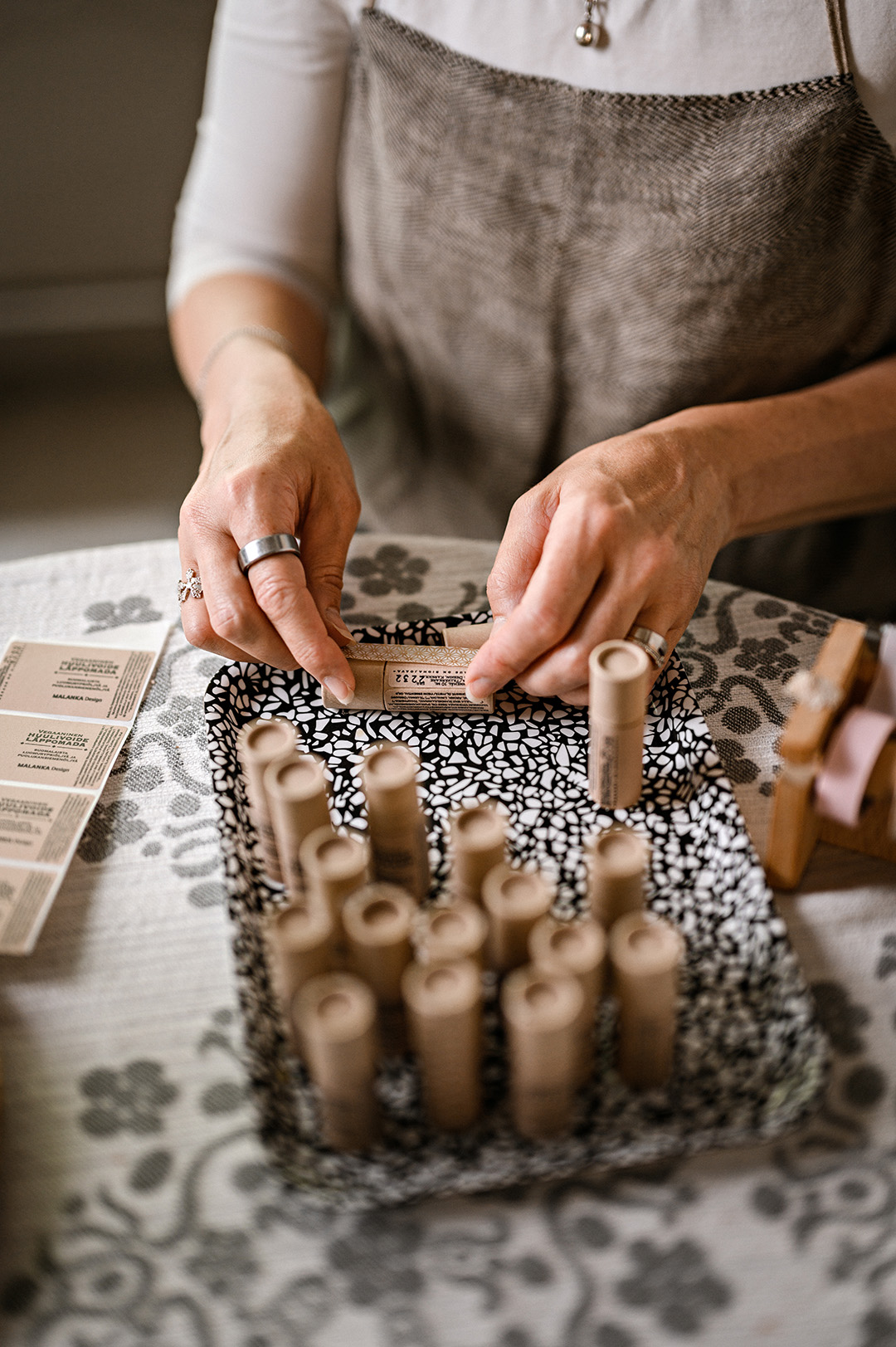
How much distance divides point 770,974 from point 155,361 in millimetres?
1431

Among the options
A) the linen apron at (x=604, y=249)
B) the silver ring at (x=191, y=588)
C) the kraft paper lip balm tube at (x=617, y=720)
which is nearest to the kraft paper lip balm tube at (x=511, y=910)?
the kraft paper lip balm tube at (x=617, y=720)

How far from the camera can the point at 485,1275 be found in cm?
42

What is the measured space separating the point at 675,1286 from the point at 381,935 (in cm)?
19

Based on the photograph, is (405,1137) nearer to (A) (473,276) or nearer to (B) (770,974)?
(B) (770,974)

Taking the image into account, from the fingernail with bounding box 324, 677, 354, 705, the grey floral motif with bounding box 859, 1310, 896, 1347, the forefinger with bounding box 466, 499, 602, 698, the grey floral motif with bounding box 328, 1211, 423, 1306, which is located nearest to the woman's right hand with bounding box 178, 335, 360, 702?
the fingernail with bounding box 324, 677, 354, 705

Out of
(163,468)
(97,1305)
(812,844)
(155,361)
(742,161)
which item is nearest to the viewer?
(97,1305)

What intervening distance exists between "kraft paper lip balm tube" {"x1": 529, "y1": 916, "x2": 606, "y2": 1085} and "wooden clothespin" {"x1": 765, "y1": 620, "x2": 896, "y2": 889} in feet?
0.43

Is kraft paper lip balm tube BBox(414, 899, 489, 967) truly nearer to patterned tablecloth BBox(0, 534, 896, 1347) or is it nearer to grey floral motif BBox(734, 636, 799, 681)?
patterned tablecloth BBox(0, 534, 896, 1347)

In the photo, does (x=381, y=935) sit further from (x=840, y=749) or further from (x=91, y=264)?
(x=91, y=264)

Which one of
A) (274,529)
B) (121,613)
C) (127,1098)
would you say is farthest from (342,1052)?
(121,613)

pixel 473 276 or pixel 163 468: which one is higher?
pixel 473 276

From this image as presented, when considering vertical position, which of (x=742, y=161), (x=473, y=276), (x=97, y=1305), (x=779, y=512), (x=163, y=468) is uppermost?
(x=742, y=161)

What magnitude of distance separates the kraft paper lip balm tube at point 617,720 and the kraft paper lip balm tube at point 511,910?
10 cm

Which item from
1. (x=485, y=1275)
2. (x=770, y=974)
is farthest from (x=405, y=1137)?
(x=770, y=974)
